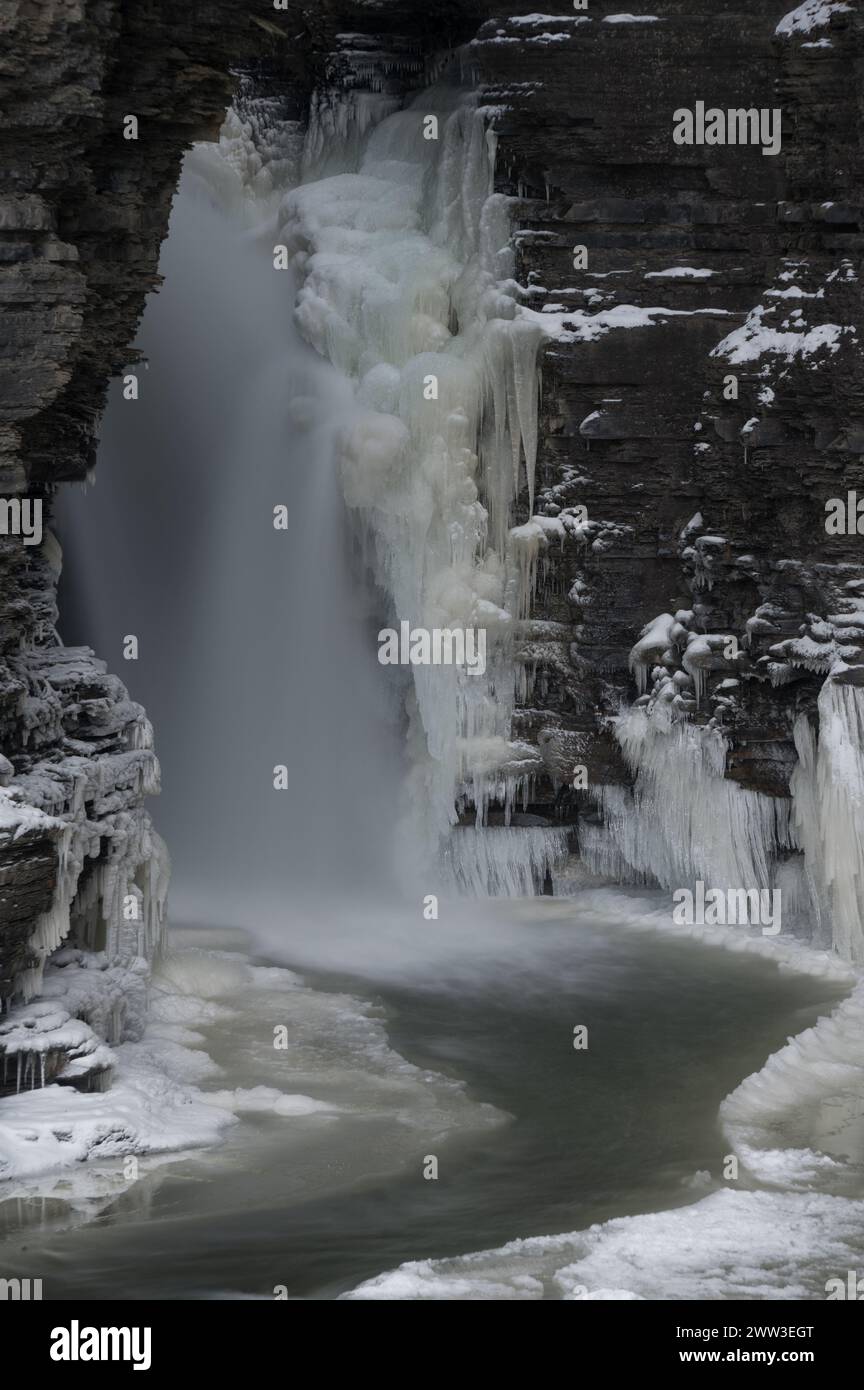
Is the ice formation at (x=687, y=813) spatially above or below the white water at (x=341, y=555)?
below

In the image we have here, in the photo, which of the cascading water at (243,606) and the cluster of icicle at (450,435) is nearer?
the cluster of icicle at (450,435)

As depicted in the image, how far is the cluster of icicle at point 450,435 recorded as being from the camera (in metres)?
17.1

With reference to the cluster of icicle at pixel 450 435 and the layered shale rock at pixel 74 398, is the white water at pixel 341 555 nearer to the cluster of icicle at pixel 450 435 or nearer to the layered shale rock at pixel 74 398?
the cluster of icicle at pixel 450 435

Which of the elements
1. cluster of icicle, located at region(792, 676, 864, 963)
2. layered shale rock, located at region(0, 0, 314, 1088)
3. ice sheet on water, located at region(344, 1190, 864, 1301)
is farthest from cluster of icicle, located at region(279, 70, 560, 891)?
ice sheet on water, located at region(344, 1190, 864, 1301)

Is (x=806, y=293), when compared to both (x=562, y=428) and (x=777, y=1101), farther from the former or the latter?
(x=777, y=1101)

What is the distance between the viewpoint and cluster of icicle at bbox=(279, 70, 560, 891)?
1714cm

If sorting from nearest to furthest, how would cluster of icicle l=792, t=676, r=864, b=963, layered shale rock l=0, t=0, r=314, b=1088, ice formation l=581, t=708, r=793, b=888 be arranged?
layered shale rock l=0, t=0, r=314, b=1088, cluster of icicle l=792, t=676, r=864, b=963, ice formation l=581, t=708, r=793, b=888

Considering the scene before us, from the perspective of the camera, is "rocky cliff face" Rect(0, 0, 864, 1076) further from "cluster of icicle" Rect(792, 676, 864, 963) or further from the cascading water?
the cascading water

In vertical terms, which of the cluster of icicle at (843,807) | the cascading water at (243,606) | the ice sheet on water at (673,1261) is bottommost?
the ice sheet on water at (673,1261)

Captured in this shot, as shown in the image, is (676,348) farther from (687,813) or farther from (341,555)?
(687,813)

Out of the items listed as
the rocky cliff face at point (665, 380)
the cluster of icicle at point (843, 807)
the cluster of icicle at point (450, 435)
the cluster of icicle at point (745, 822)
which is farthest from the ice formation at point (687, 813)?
the cluster of icicle at point (843, 807)

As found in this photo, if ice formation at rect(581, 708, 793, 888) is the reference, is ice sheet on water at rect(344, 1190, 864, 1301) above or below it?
below

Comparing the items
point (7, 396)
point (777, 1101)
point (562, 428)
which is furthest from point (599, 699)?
point (7, 396)

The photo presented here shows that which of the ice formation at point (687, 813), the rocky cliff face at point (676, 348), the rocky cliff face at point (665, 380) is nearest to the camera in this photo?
the rocky cliff face at point (665, 380)
